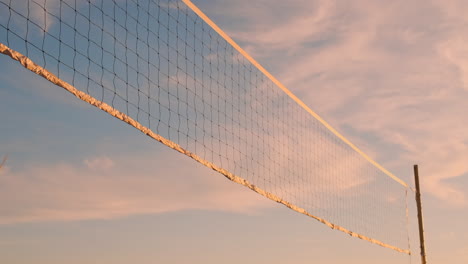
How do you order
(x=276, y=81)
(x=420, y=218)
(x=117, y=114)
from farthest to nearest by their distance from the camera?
(x=420, y=218), (x=276, y=81), (x=117, y=114)

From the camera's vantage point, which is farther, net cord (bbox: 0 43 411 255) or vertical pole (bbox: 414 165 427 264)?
vertical pole (bbox: 414 165 427 264)

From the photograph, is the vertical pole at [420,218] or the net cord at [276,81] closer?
the net cord at [276,81]

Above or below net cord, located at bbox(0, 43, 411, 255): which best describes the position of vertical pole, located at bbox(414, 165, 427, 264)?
above

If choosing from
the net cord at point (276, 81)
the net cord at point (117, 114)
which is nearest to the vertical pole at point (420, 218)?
the net cord at point (276, 81)

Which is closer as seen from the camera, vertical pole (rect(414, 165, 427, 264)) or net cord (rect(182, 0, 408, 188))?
net cord (rect(182, 0, 408, 188))

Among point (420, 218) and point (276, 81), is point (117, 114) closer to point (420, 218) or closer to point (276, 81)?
point (276, 81)

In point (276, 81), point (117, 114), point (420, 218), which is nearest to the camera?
point (117, 114)

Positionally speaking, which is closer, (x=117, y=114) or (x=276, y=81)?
(x=117, y=114)

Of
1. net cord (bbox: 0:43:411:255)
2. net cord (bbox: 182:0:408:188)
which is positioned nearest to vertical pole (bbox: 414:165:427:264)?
net cord (bbox: 182:0:408:188)

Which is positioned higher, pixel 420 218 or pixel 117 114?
pixel 420 218

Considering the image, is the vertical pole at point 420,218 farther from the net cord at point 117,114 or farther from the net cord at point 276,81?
the net cord at point 117,114

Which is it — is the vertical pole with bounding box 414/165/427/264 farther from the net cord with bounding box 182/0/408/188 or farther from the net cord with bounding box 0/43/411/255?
the net cord with bounding box 0/43/411/255

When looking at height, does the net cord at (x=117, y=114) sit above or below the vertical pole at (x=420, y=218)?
below

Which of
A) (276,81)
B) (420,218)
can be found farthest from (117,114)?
(420,218)
